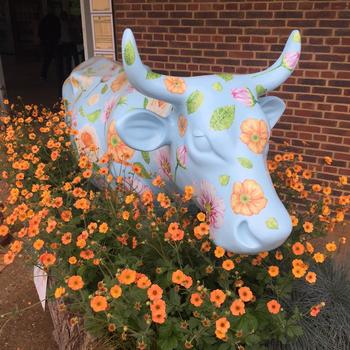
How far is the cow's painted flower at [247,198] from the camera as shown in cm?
169

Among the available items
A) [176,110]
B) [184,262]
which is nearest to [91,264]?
[184,262]

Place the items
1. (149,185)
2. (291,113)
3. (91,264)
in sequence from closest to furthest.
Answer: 1. (91,264)
2. (149,185)
3. (291,113)

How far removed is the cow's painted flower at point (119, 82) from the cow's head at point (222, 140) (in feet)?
2.79

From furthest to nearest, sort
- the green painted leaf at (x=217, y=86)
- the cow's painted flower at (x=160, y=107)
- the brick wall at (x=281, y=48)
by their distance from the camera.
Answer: the brick wall at (x=281, y=48) < the cow's painted flower at (x=160, y=107) < the green painted leaf at (x=217, y=86)

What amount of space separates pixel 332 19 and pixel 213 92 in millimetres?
2509

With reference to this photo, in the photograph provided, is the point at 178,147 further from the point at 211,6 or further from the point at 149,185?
the point at 211,6

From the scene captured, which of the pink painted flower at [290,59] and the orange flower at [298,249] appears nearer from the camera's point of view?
the orange flower at [298,249]

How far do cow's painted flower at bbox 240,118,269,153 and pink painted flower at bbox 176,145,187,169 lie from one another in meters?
0.28

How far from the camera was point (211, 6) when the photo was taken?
4461mm

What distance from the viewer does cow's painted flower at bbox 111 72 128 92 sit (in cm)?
284

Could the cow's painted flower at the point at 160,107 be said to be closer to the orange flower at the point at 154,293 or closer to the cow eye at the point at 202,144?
the cow eye at the point at 202,144

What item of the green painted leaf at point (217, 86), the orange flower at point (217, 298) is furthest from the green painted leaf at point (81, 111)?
the orange flower at point (217, 298)

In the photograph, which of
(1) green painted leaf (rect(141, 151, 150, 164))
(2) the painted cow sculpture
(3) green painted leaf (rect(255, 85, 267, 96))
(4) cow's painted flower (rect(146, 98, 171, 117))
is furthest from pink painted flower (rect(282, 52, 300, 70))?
(1) green painted leaf (rect(141, 151, 150, 164))

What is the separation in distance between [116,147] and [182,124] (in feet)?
1.96
